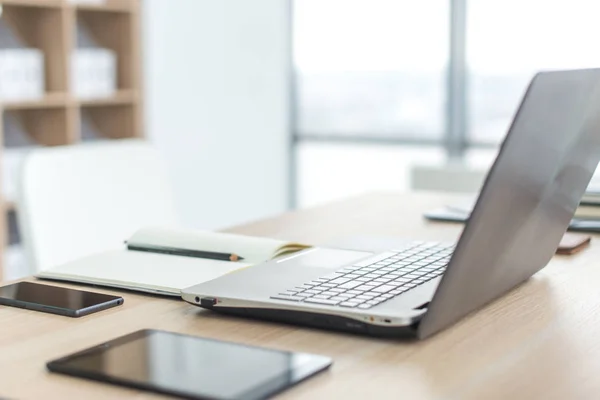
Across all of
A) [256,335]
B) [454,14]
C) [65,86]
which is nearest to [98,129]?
[65,86]

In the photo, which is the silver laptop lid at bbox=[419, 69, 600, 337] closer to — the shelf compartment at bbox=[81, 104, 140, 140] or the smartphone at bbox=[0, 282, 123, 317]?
the smartphone at bbox=[0, 282, 123, 317]

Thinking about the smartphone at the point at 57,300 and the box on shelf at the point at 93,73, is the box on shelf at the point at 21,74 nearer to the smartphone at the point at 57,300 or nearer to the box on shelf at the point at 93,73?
the box on shelf at the point at 93,73

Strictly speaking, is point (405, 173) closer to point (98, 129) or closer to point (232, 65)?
point (232, 65)

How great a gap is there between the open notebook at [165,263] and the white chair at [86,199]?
0.38 meters

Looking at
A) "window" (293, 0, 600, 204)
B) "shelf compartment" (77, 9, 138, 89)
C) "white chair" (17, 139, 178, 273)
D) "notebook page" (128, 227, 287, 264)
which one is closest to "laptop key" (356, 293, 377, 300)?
"notebook page" (128, 227, 287, 264)

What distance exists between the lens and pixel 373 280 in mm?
1053

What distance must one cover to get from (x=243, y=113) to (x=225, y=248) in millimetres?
3408

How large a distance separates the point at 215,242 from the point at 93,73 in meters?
2.56

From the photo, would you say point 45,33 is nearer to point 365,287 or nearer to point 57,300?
point 57,300

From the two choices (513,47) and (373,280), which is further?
(513,47)

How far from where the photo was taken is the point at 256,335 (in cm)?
94

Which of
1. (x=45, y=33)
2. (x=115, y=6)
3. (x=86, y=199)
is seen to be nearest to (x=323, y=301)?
(x=86, y=199)

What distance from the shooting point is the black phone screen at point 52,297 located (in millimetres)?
1049

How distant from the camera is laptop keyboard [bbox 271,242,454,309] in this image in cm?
97
